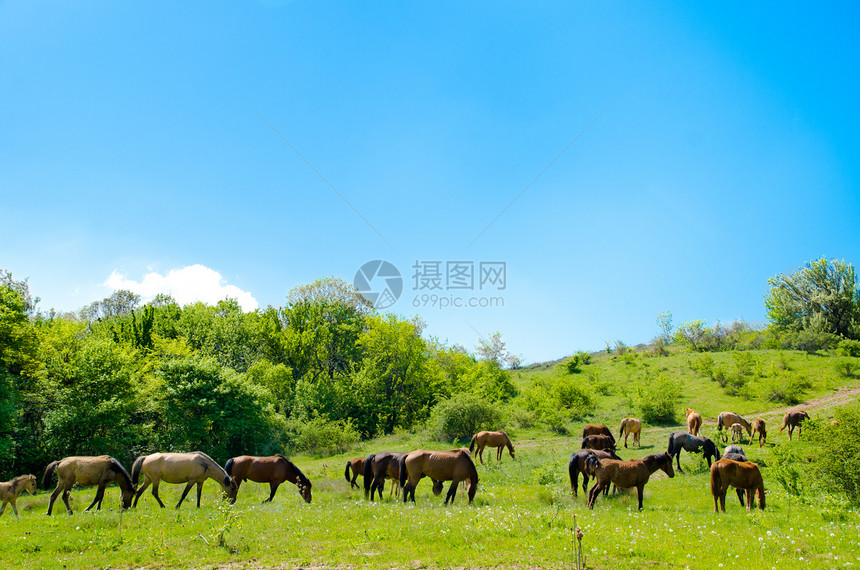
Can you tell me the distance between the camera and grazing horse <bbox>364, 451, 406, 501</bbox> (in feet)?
53.4

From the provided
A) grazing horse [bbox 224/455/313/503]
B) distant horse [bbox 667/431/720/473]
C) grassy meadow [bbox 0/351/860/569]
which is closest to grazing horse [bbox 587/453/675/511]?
grassy meadow [bbox 0/351/860/569]

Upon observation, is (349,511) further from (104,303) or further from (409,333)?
(104,303)

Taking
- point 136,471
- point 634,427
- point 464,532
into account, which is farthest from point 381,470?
point 634,427

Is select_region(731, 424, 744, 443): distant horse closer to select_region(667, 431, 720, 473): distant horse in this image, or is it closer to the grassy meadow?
select_region(667, 431, 720, 473): distant horse

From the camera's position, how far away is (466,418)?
115 feet

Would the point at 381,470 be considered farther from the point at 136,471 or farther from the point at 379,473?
the point at 136,471

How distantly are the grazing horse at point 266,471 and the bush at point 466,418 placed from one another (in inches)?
766

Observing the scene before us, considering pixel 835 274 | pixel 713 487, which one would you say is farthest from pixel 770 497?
pixel 835 274

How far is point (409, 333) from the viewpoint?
5050 centimetres

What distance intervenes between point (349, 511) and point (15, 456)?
1023 inches

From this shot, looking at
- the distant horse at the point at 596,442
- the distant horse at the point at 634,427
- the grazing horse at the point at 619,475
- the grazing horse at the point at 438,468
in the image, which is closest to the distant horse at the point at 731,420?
the distant horse at the point at 634,427

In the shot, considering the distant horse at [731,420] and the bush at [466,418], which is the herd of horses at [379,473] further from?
the bush at [466,418]

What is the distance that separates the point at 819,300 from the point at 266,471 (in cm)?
6830

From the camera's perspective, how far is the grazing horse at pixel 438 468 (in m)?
14.7
